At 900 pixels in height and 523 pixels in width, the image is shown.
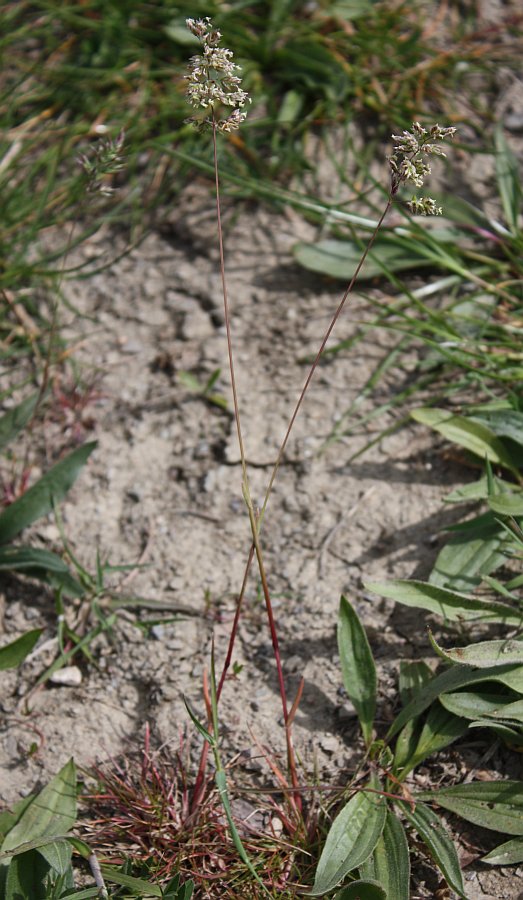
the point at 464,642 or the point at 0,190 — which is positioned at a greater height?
the point at 0,190

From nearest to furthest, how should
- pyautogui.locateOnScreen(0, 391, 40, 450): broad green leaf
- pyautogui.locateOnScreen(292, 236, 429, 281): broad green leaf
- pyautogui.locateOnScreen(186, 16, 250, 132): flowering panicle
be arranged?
pyautogui.locateOnScreen(186, 16, 250, 132): flowering panicle < pyautogui.locateOnScreen(0, 391, 40, 450): broad green leaf < pyautogui.locateOnScreen(292, 236, 429, 281): broad green leaf

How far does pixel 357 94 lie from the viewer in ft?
11.2

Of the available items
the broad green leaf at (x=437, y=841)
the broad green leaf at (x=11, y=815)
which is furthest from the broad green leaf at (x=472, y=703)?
the broad green leaf at (x=11, y=815)

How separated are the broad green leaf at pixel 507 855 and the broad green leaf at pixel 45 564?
1277 mm

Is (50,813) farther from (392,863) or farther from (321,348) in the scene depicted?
(321,348)

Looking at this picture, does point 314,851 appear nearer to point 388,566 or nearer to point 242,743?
point 242,743

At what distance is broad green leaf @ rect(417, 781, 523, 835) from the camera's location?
74.2 inches

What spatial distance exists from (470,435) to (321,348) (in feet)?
3.08

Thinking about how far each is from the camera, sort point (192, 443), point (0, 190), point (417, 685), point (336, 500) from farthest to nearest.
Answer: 1. point (0, 190)
2. point (192, 443)
3. point (336, 500)
4. point (417, 685)

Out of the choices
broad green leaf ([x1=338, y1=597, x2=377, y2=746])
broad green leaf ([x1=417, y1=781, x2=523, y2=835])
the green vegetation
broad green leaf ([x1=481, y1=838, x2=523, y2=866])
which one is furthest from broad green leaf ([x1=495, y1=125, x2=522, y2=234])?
broad green leaf ([x1=481, y1=838, x2=523, y2=866])

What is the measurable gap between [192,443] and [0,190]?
135cm

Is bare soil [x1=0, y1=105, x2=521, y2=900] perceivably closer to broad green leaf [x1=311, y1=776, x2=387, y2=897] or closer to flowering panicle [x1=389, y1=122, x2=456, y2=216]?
broad green leaf [x1=311, y1=776, x2=387, y2=897]

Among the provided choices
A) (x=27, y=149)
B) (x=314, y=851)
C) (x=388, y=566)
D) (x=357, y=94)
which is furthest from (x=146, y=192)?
(x=314, y=851)

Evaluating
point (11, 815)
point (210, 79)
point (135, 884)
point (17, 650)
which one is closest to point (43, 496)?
point (17, 650)
